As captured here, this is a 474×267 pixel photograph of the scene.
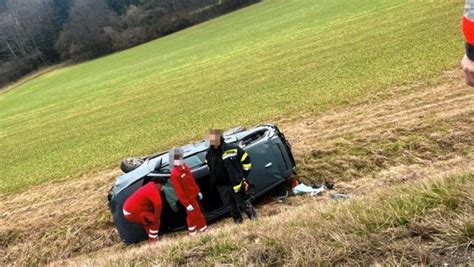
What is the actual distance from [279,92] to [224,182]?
9.90 meters

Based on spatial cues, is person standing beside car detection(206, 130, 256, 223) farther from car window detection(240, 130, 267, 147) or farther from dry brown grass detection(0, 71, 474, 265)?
car window detection(240, 130, 267, 147)

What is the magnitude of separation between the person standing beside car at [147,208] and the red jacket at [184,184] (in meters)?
0.49

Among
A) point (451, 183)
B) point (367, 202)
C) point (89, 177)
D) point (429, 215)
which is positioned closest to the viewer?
point (429, 215)

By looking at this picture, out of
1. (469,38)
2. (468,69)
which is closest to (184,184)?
(468,69)

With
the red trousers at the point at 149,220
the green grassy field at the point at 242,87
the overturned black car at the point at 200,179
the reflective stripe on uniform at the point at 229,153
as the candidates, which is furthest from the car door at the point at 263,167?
the green grassy field at the point at 242,87

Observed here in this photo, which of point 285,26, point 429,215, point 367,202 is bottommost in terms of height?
point 285,26

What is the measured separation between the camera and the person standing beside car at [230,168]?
7.80 metres

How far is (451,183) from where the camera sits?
3305 millimetres

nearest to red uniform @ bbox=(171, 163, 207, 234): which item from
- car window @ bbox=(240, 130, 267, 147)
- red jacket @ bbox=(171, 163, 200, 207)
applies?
red jacket @ bbox=(171, 163, 200, 207)

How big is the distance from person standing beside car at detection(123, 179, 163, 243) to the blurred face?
142 centimetres

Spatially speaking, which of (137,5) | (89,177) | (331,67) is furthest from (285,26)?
(137,5)

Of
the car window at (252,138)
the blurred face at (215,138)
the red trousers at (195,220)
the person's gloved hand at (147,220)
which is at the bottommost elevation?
the red trousers at (195,220)

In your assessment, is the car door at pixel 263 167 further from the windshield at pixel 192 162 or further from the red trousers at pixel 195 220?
the red trousers at pixel 195 220

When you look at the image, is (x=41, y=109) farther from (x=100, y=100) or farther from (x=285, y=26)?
(x=285, y=26)
